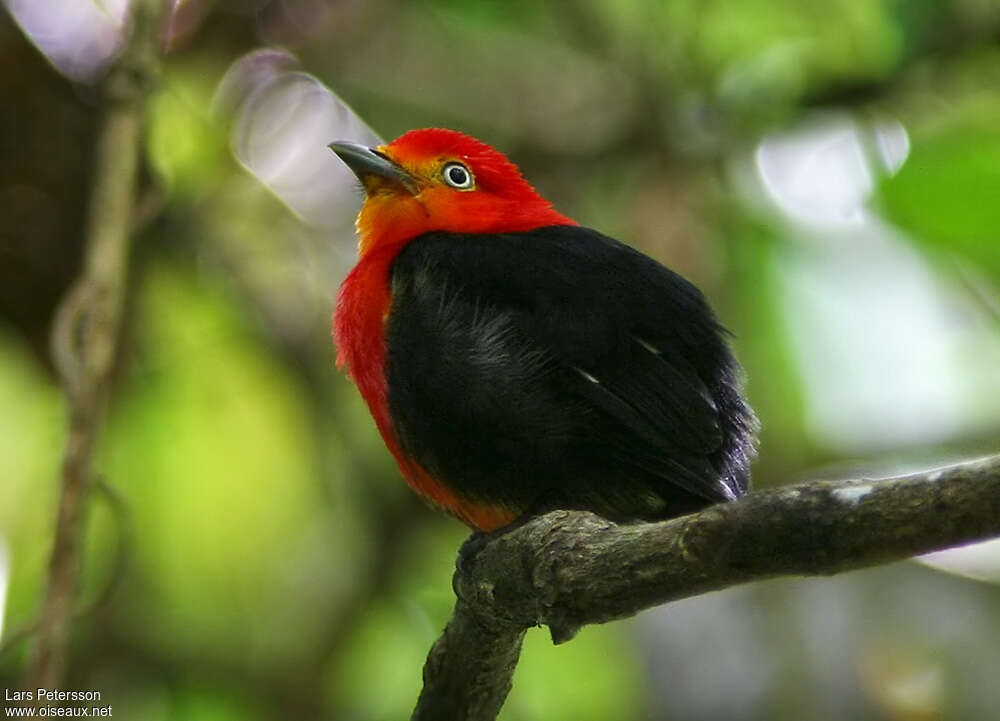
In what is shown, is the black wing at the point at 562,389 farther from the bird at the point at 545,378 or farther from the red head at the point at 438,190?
the red head at the point at 438,190

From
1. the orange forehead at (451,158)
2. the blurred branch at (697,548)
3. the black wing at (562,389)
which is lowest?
the blurred branch at (697,548)

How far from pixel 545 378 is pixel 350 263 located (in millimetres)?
2276

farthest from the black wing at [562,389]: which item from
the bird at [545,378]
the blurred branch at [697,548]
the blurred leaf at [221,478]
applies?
the blurred leaf at [221,478]

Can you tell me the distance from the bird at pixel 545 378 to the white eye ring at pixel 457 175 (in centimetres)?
56

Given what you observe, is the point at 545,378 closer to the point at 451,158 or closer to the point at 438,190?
the point at 438,190

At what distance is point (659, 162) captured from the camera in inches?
182

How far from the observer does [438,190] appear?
3.82m

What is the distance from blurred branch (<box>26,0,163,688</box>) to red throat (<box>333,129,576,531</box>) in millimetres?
563

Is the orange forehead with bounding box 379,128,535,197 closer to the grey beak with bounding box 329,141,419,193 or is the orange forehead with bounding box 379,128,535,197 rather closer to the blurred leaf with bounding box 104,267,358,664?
the grey beak with bounding box 329,141,419,193

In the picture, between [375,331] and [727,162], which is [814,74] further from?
[375,331]

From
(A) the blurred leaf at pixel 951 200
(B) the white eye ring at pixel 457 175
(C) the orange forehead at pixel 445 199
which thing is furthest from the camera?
(A) the blurred leaf at pixel 951 200

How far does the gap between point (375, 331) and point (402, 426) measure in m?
0.29

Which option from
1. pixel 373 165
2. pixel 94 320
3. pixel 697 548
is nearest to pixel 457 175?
pixel 373 165

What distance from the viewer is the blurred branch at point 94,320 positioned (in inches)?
121
